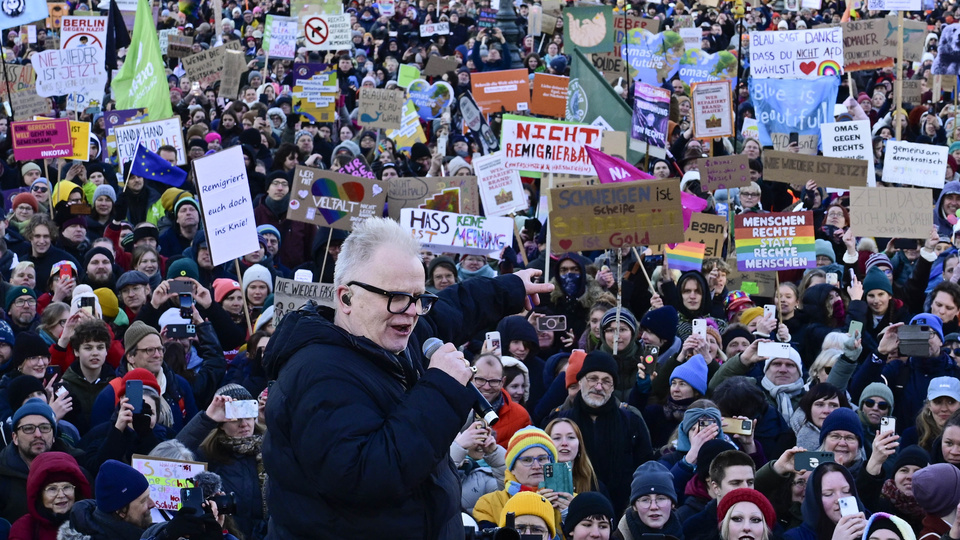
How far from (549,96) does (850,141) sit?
3.36 metres

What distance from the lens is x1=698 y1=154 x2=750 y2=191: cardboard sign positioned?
1117cm

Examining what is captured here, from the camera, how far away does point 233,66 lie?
656 inches

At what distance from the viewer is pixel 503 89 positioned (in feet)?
49.7

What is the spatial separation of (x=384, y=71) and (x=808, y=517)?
14933 mm

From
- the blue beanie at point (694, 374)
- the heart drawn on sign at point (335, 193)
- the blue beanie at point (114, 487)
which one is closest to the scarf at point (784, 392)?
the blue beanie at point (694, 374)

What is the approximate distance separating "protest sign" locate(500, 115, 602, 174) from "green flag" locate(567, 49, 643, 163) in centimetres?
191

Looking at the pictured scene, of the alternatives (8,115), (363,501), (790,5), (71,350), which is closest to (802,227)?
(71,350)

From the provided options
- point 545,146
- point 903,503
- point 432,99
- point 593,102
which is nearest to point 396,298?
point 903,503

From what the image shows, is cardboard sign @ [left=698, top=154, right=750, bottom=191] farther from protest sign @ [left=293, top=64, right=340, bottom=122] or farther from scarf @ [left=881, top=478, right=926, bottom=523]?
protest sign @ [left=293, top=64, right=340, bottom=122]

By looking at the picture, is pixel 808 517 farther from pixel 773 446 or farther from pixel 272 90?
Answer: pixel 272 90

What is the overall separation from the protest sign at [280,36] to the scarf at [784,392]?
12.3 m

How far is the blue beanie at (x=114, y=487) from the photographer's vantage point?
5.05 meters

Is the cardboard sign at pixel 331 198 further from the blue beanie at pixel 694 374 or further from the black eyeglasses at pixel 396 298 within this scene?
the black eyeglasses at pixel 396 298

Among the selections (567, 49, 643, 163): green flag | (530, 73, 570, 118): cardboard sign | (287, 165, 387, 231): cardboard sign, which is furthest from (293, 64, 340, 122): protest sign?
(287, 165, 387, 231): cardboard sign
